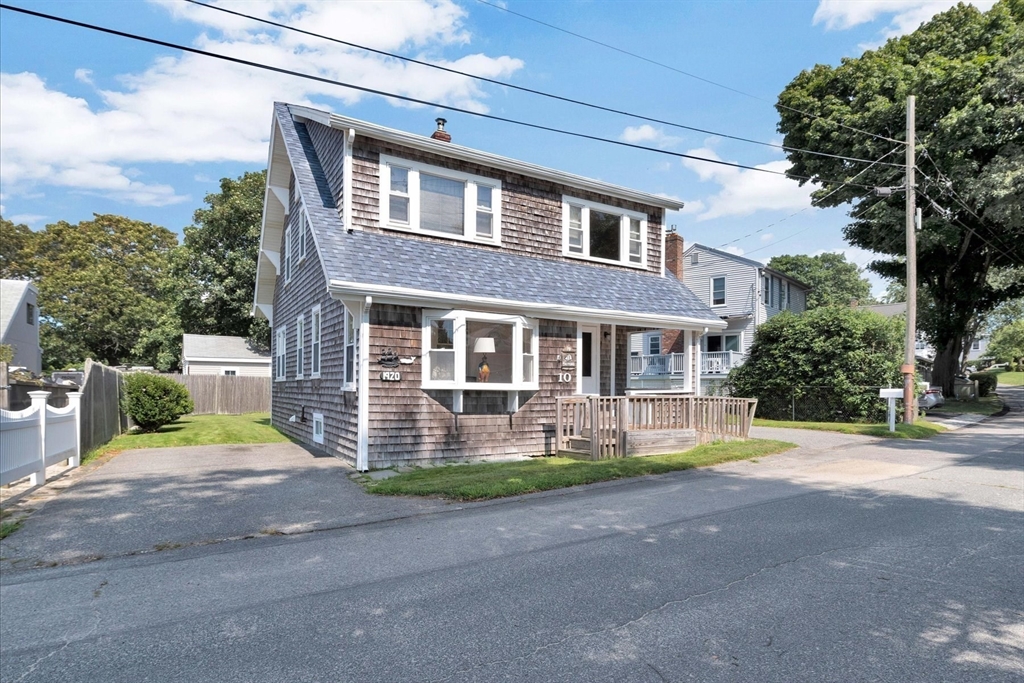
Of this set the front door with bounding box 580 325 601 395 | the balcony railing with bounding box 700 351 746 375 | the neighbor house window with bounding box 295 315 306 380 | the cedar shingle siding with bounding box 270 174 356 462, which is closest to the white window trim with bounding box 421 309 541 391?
the cedar shingle siding with bounding box 270 174 356 462

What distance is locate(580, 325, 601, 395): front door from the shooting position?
14.7 m

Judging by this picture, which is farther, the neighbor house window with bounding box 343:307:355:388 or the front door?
the front door

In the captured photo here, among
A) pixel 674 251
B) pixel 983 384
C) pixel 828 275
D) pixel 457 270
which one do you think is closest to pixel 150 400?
pixel 457 270

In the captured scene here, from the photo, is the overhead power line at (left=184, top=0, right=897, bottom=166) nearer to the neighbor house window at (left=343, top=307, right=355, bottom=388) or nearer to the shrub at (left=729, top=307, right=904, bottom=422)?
the neighbor house window at (left=343, top=307, right=355, bottom=388)

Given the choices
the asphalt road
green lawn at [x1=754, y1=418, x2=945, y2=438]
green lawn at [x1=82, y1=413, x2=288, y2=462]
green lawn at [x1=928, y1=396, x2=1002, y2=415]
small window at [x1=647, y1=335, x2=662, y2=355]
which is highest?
small window at [x1=647, y1=335, x2=662, y2=355]

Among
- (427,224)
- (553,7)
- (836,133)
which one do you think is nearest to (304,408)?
(427,224)

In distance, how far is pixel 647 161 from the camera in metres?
12.8

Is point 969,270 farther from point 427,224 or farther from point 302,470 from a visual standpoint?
point 302,470

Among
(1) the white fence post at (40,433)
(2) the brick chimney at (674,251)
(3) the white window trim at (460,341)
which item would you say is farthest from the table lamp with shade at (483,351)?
(2) the brick chimney at (674,251)

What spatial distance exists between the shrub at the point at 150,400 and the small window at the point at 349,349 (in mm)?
8636

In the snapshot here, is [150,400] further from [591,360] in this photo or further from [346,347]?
[591,360]

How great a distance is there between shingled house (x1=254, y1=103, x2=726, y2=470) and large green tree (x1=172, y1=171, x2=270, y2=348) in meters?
21.8

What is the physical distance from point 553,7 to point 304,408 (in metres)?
A: 10.7

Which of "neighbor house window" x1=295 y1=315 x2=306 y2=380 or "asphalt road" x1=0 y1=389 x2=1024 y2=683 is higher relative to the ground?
"neighbor house window" x1=295 y1=315 x2=306 y2=380
